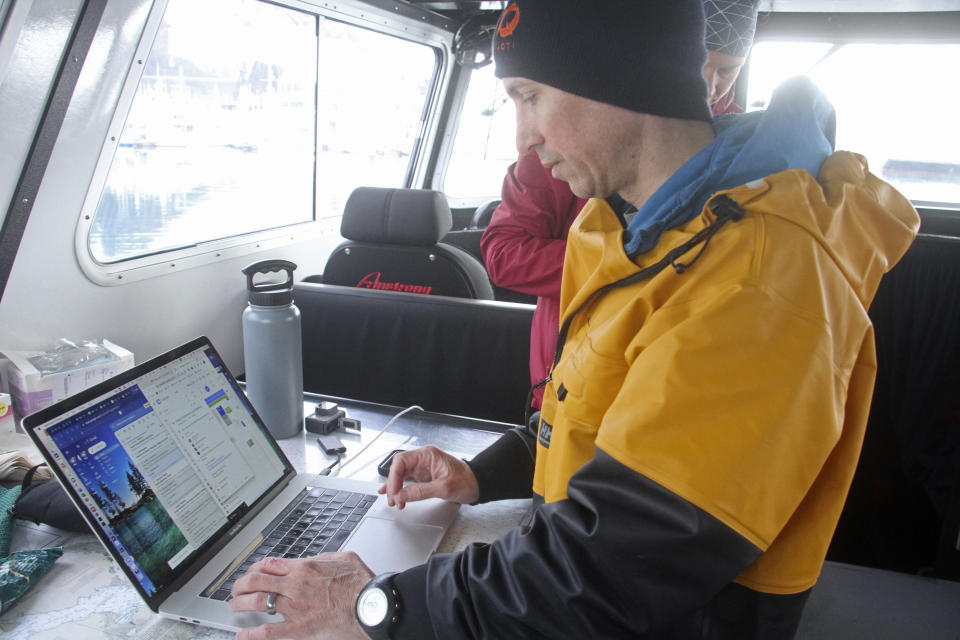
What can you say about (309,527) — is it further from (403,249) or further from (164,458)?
(403,249)

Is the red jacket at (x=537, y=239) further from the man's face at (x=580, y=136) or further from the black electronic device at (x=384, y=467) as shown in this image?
the man's face at (x=580, y=136)

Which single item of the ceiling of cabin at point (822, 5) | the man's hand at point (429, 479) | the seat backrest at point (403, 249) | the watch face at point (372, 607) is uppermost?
the ceiling of cabin at point (822, 5)

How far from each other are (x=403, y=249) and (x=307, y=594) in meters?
1.87

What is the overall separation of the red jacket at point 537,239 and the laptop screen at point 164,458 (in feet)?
2.96

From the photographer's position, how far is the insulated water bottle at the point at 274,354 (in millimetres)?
1452

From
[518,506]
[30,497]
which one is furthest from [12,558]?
[518,506]

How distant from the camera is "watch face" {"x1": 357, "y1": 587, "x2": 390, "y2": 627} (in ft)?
2.77

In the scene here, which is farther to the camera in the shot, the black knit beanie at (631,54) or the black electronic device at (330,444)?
the black electronic device at (330,444)

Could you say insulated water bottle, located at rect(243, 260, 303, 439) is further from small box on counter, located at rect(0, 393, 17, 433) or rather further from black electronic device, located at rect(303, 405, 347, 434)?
small box on counter, located at rect(0, 393, 17, 433)

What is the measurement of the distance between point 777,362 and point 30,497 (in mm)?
1177

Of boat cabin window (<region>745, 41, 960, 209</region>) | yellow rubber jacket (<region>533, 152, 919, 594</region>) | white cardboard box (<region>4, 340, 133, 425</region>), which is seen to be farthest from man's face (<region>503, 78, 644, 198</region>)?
boat cabin window (<region>745, 41, 960, 209</region>)

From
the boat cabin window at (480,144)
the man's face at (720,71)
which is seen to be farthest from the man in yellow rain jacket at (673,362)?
the boat cabin window at (480,144)

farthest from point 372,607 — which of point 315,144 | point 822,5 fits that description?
point 822,5

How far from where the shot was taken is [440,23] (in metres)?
3.84
